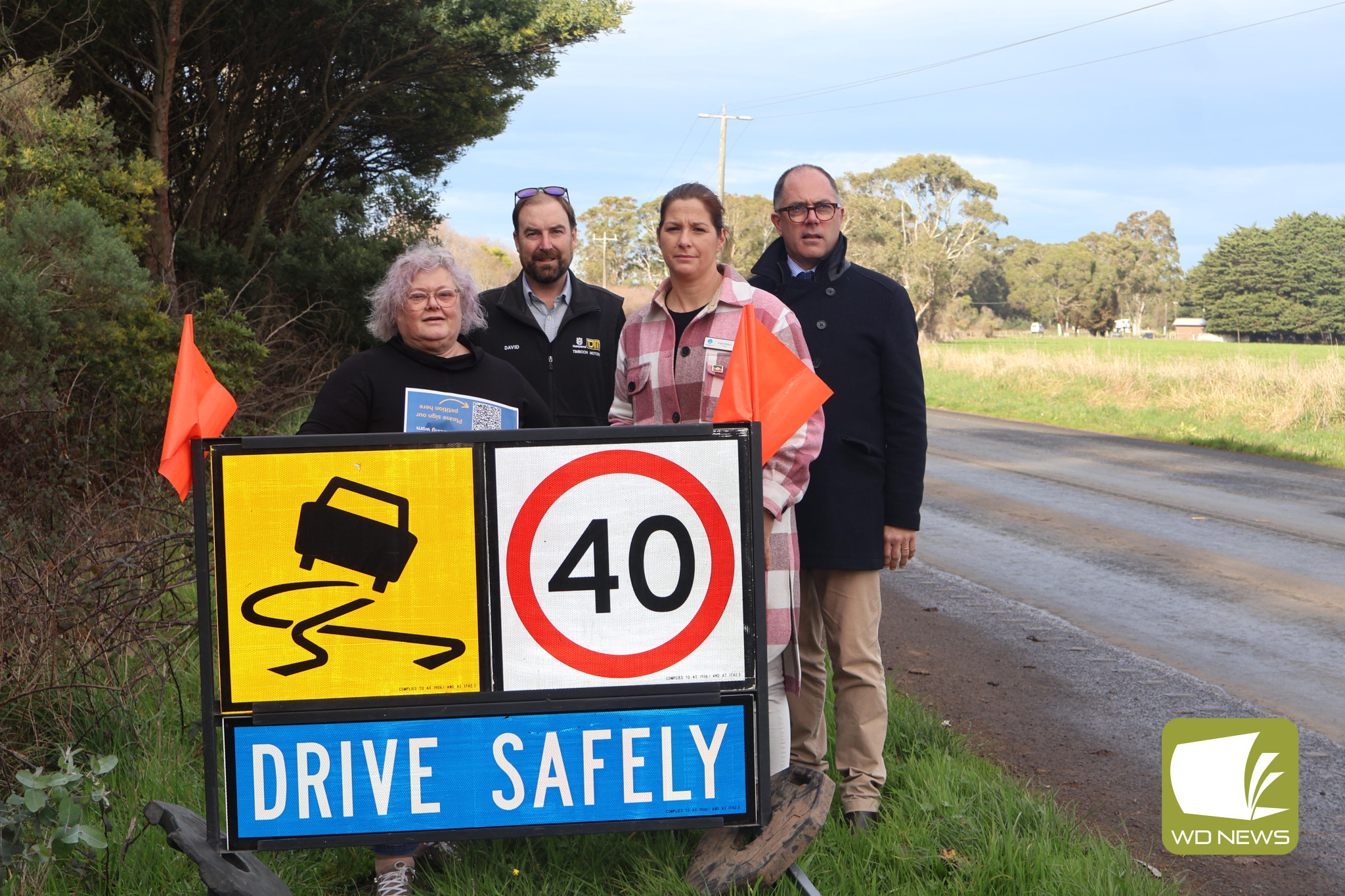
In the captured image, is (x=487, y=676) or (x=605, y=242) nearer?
(x=487, y=676)

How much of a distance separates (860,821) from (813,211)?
1.97 meters

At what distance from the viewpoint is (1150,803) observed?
3.90m

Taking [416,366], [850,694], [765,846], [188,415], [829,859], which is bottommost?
[829,859]

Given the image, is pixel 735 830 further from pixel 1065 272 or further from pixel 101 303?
pixel 1065 272

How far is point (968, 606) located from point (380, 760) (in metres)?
5.16

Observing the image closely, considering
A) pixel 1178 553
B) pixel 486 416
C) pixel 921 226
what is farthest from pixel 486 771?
pixel 921 226

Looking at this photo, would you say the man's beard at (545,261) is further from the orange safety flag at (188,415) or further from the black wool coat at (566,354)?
the orange safety flag at (188,415)

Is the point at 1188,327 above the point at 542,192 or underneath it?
above

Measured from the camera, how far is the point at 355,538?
249 cm

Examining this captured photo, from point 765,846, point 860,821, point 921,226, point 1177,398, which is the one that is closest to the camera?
point 765,846

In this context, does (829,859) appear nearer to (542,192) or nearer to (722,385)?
(722,385)

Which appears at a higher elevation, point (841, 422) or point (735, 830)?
point (841, 422)

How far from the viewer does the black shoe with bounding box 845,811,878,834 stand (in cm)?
334

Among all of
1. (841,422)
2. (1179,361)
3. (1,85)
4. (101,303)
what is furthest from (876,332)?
(1179,361)
